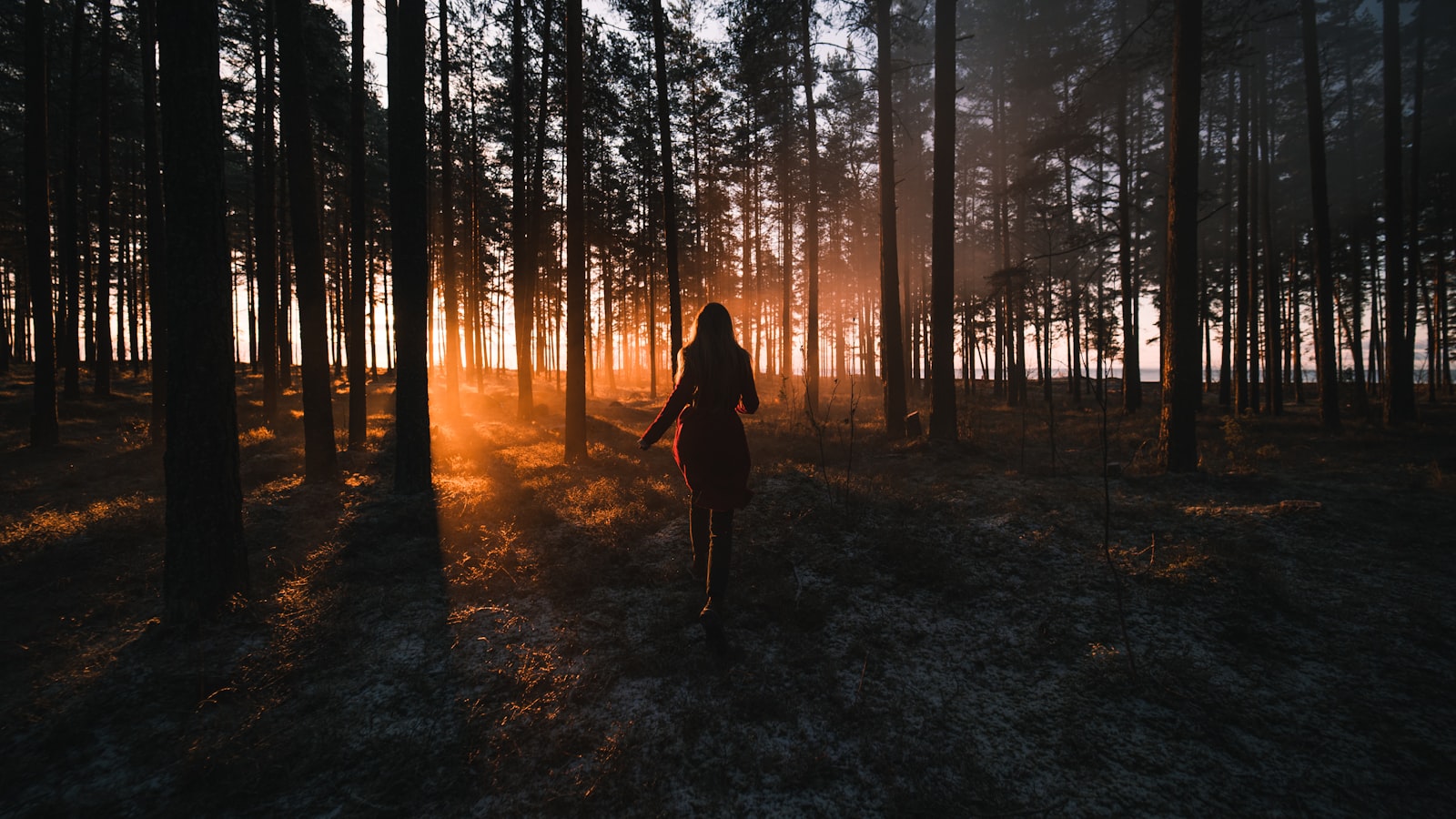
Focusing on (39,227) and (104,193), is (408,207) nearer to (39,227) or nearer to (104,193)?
(39,227)

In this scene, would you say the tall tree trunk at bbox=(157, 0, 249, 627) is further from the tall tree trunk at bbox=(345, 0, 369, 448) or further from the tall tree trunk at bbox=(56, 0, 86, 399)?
the tall tree trunk at bbox=(56, 0, 86, 399)

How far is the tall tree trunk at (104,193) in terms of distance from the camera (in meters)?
12.2

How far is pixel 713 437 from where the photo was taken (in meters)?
3.69

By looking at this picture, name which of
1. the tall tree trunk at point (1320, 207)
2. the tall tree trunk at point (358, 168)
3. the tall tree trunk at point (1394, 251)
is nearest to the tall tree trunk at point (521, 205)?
the tall tree trunk at point (358, 168)

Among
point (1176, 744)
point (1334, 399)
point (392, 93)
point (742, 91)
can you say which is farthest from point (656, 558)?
point (1334, 399)

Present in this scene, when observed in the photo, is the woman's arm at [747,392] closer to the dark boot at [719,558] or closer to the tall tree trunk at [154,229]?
the dark boot at [719,558]

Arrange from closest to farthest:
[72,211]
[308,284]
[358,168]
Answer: [308,284] < [358,168] < [72,211]

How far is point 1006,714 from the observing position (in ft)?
9.55

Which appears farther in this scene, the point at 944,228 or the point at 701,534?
the point at 944,228

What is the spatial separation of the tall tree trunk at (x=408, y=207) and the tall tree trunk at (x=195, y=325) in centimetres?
265

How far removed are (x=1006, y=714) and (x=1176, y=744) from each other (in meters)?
0.81

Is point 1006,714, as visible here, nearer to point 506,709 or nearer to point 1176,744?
point 1176,744

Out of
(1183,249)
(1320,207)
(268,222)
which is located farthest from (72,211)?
(1320,207)

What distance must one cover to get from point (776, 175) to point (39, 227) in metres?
21.7
